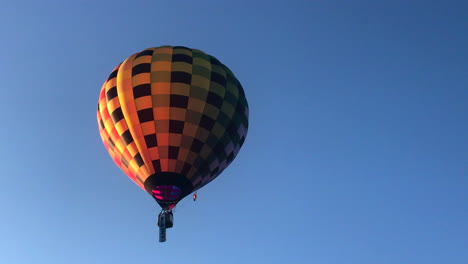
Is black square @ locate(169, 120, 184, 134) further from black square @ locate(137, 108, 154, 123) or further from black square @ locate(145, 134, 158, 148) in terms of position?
black square @ locate(137, 108, 154, 123)

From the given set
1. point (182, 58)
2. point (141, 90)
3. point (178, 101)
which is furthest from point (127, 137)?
point (182, 58)

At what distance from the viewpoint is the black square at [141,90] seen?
2127cm

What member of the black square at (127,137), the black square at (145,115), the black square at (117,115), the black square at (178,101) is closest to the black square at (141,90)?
the black square at (145,115)

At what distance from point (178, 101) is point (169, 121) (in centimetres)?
88

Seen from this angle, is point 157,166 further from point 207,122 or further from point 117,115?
point 117,115

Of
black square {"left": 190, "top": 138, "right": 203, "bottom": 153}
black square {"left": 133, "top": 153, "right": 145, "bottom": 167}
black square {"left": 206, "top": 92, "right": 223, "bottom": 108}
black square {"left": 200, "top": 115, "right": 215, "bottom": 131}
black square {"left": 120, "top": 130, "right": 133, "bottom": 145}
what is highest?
black square {"left": 206, "top": 92, "right": 223, "bottom": 108}

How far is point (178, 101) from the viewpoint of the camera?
832 inches

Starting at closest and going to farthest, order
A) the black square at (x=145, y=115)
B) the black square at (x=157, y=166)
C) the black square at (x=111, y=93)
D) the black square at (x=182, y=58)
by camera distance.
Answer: the black square at (x=157, y=166)
the black square at (x=145, y=115)
the black square at (x=111, y=93)
the black square at (x=182, y=58)

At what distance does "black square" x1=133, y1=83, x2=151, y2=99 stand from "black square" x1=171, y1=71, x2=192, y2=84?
0.99 metres

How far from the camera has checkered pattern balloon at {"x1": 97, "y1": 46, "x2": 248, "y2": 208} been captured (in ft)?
66.9

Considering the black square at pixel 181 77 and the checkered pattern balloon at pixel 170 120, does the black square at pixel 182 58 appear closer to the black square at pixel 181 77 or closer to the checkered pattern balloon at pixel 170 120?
the checkered pattern balloon at pixel 170 120

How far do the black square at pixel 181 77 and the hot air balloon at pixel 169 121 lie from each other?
0.04m

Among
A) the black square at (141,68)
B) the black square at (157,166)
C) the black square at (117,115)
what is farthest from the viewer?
the black square at (141,68)

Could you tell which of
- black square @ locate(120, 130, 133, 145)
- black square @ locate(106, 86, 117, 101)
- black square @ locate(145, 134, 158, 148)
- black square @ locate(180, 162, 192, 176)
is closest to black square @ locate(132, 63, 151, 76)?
black square @ locate(106, 86, 117, 101)
